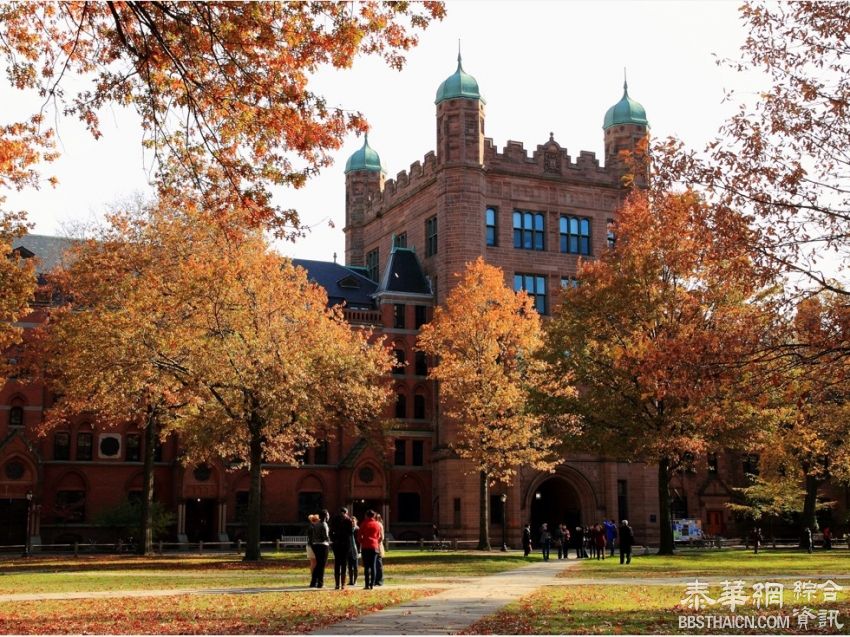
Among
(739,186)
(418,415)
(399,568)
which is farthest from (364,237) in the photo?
(739,186)

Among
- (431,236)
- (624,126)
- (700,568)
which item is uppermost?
(624,126)

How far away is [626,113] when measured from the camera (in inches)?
2532

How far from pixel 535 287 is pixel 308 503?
18475mm

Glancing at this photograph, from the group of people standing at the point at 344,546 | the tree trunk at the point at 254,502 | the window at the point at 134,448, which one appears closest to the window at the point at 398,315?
the window at the point at 134,448

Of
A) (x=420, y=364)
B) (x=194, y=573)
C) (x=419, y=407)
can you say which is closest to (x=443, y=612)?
(x=194, y=573)

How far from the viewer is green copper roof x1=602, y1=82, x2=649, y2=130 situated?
64250mm

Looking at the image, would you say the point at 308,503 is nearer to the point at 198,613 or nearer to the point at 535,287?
the point at 535,287

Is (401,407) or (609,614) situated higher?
(401,407)

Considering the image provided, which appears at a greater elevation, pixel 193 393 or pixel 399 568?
pixel 193 393

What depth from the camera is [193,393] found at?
115 ft

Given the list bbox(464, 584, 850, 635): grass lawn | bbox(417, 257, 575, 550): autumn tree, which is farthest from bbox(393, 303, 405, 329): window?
bbox(464, 584, 850, 635): grass lawn

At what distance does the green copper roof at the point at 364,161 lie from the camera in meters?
73.8

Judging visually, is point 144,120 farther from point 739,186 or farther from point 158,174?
point 739,186

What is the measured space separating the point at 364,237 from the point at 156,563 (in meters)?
40.6
